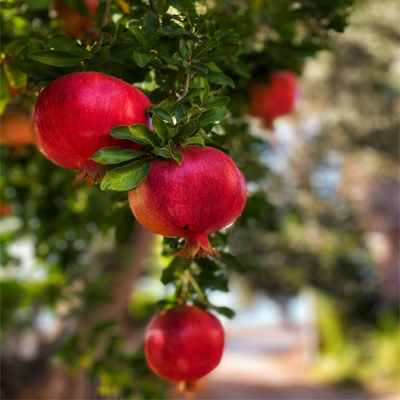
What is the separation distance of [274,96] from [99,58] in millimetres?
1291

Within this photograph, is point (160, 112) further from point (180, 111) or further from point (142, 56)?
point (142, 56)

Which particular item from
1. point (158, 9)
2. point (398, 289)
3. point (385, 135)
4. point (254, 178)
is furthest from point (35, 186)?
point (398, 289)

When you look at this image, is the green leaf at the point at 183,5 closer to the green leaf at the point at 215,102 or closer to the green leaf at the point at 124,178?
the green leaf at the point at 215,102

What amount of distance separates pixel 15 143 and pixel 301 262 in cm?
1014

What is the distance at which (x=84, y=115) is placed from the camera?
2.77 feet

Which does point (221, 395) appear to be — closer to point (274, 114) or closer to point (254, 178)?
point (254, 178)

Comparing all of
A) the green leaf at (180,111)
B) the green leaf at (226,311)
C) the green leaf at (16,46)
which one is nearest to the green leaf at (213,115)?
the green leaf at (180,111)

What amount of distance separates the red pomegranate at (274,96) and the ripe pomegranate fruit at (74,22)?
728 millimetres

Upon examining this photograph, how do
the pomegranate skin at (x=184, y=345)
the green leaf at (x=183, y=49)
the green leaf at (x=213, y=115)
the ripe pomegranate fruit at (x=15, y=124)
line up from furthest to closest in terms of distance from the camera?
the ripe pomegranate fruit at (x=15, y=124) → the pomegranate skin at (x=184, y=345) → the green leaf at (x=183, y=49) → the green leaf at (x=213, y=115)

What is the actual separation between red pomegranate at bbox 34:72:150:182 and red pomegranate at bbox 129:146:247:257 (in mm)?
97

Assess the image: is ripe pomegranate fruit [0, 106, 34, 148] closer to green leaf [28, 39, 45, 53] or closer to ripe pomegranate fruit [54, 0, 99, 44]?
ripe pomegranate fruit [54, 0, 99, 44]

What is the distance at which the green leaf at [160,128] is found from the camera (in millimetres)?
853

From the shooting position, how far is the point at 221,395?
11602 mm

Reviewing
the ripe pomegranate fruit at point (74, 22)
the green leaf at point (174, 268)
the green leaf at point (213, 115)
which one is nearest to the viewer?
the green leaf at point (213, 115)
